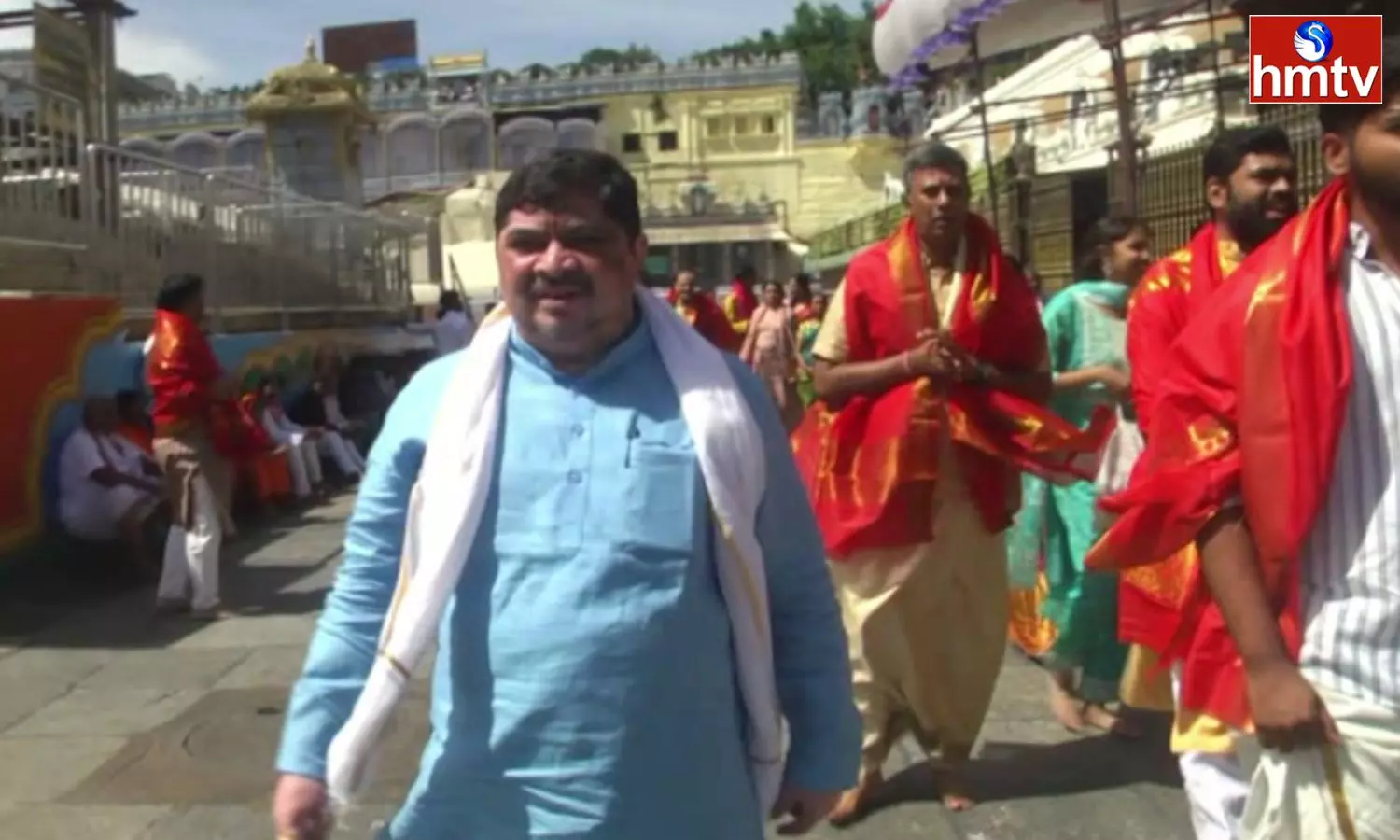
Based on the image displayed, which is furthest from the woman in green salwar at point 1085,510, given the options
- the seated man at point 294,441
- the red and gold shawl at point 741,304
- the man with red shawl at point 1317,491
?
the red and gold shawl at point 741,304

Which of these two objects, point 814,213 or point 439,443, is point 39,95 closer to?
point 439,443

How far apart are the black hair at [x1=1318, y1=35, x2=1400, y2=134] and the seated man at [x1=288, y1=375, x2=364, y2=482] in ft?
41.0

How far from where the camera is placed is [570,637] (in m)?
2.44

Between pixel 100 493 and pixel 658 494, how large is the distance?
7.48 m

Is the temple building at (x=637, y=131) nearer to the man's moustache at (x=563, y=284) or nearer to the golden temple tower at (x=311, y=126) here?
the golden temple tower at (x=311, y=126)

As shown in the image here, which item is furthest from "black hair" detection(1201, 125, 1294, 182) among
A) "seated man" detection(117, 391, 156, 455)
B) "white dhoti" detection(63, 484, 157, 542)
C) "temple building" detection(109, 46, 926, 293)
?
"temple building" detection(109, 46, 926, 293)

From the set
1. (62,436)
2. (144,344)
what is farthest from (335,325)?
(62,436)

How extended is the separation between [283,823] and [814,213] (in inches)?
2201

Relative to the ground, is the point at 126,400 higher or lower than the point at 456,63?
lower

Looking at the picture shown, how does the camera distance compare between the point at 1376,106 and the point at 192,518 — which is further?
the point at 192,518

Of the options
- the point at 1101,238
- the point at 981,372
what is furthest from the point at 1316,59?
the point at 1101,238

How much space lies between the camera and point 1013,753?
18.0 ft

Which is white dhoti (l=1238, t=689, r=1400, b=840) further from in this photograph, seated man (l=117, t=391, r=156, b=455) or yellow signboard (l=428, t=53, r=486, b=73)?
yellow signboard (l=428, t=53, r=486, b=73)

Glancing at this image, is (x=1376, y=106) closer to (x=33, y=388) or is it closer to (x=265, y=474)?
A: (x=33, y=388)
